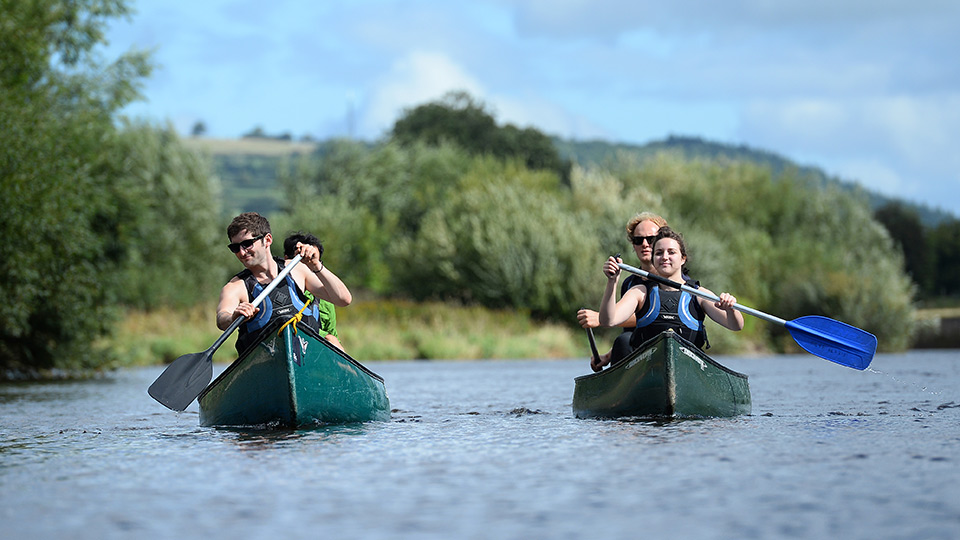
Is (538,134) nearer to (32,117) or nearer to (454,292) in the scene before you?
(454,292)

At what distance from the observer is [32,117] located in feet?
71.5

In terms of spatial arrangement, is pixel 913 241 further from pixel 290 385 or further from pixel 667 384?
pixel 290 385

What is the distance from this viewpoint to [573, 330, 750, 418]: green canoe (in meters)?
9.91

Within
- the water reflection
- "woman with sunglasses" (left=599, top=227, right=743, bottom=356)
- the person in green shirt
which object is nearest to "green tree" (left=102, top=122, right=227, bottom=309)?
the person in green shirt

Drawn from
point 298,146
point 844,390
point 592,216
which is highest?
point 298,146

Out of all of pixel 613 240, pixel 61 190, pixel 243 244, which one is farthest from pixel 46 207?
pixel 613 240

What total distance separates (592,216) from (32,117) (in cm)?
2116

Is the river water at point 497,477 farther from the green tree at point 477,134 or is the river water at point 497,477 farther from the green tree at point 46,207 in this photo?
the green tree at point 477,134

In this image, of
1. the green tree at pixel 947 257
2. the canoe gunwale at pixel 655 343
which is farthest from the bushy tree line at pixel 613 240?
the green tree at pixel 947 257

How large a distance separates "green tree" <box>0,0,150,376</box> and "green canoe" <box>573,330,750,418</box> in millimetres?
13671

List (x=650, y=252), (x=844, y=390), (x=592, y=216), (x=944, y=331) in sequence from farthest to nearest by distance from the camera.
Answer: (x=944, y=331) < (x=592, y=216) < (x=844, y=390) < (x=650, y=252)

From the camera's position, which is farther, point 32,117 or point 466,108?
point 466,108

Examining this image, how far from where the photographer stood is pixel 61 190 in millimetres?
21453

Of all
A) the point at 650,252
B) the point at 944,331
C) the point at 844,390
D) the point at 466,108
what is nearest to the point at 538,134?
the point at 466,108
